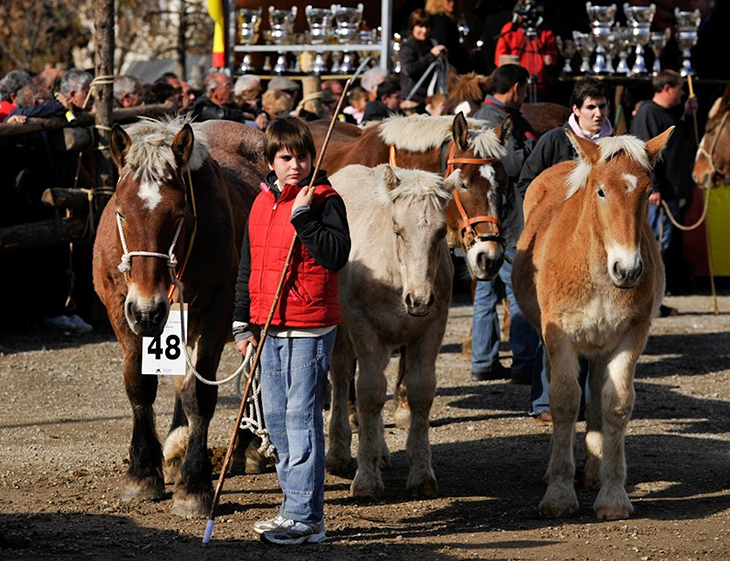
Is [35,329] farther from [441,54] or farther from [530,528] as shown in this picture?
[530,528]

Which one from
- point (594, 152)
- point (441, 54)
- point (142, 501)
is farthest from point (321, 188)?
point (441, 54)

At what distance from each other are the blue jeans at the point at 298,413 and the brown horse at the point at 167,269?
63 cm

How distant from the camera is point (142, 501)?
22.4 feet

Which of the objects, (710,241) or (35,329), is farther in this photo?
(710,241)

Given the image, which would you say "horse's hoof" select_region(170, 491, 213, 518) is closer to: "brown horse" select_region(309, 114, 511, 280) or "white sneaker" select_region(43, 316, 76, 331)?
"brown horse" select_region(309, 114, 511, 280)

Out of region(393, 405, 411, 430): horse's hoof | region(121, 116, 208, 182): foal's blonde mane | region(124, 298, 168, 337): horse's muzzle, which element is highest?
region(121, 116, 208, 182): foal's blonde mane

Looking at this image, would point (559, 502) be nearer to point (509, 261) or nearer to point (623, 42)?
point (509, 261)

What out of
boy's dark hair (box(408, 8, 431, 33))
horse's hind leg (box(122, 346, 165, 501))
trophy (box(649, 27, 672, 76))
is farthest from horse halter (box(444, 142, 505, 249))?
trophy (box(649, 27, 672, 76))

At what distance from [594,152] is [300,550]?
2.65 m

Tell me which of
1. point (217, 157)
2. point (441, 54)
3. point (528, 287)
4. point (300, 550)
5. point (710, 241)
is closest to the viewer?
point (300, 550)

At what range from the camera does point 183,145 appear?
6488 millimetres

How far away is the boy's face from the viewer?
6000 mm

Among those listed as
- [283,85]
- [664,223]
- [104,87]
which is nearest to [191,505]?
[104,87]

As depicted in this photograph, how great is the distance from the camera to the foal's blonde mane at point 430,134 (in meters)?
8.29
